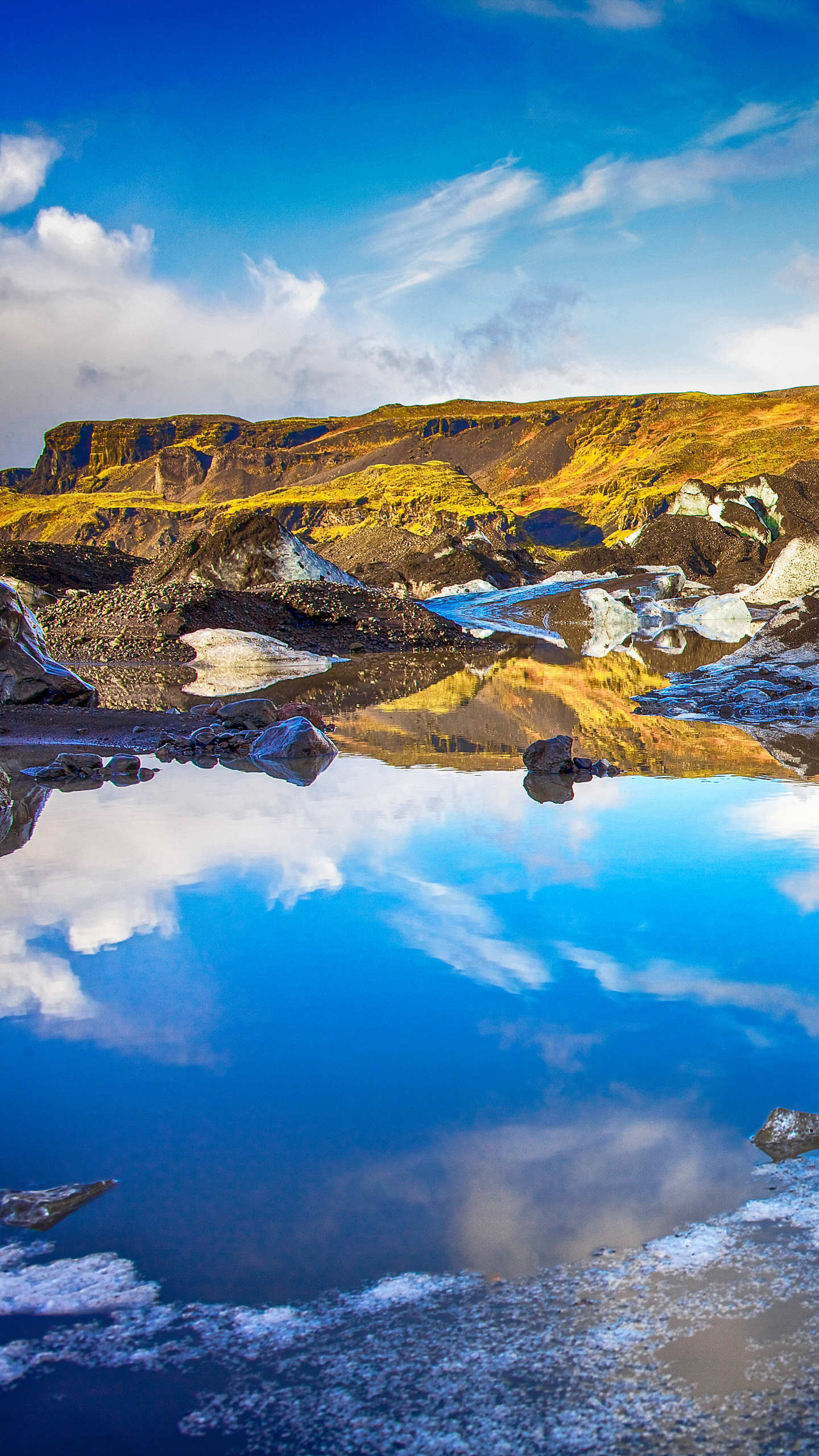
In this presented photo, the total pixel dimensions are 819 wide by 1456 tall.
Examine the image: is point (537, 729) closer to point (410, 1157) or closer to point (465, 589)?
point (410, 1157)

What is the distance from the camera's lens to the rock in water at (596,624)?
24.3 metres

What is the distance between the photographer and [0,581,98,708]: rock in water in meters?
11.9

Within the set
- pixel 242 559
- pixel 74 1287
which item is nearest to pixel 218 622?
pixel 242 559

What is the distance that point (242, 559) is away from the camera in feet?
86.9

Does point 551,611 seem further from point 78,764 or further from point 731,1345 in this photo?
point 731,1345

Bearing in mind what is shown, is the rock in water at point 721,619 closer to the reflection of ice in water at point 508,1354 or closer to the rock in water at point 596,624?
the rock in water at point 596,624

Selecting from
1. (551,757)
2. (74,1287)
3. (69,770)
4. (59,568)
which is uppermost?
(59,568)

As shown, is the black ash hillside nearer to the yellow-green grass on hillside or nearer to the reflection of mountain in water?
the reflection of mountain in water

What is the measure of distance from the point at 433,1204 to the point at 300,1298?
41 cm

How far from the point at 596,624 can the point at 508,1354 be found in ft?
82.3

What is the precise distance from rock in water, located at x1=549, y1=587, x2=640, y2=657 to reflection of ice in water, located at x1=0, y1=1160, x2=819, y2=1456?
66.1 feet

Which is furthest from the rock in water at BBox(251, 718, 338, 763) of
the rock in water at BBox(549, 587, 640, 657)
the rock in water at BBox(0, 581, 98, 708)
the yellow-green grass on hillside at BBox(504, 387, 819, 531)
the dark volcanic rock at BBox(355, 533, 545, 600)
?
the yellow-green grass on hillside at BBox(504, 387, 819, 531)

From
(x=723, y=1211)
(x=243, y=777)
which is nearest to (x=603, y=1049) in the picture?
(x=723, y=1211)

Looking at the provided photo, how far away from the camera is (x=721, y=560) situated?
36.2m
